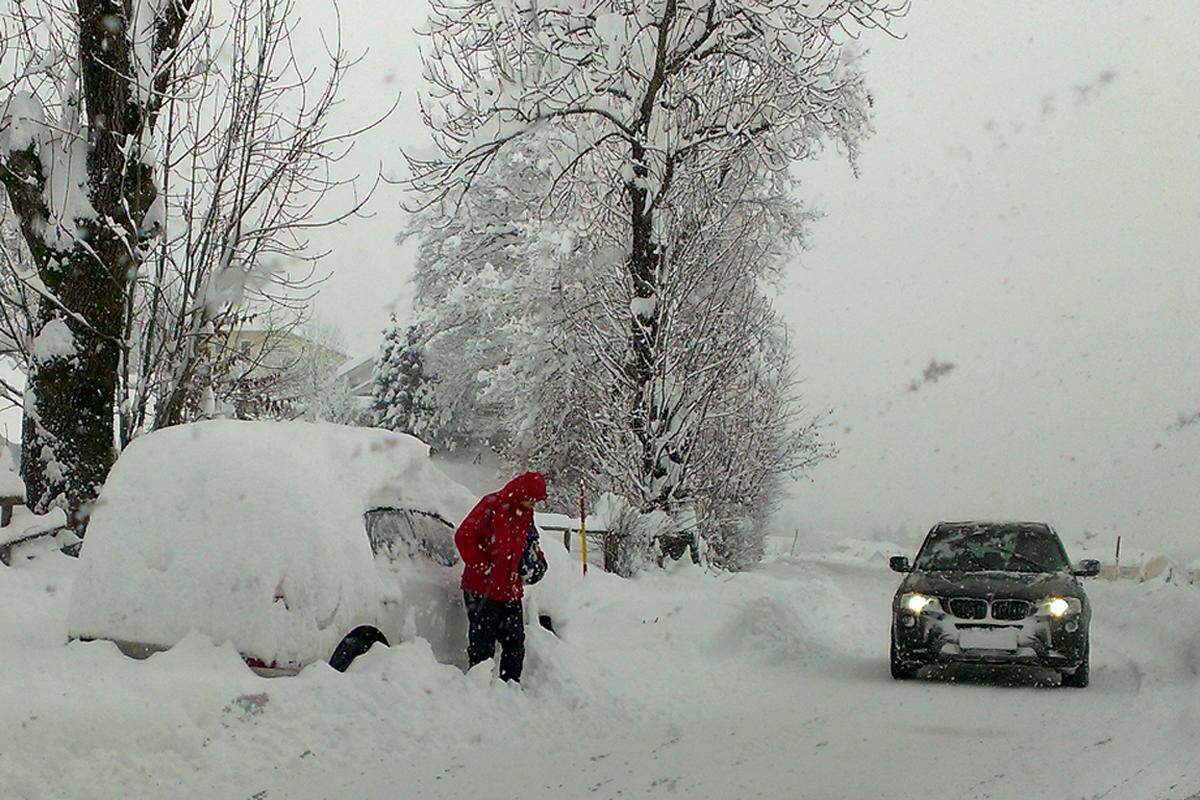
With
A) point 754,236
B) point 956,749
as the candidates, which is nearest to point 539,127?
point 754,236

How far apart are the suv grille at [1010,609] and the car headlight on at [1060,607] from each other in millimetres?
157

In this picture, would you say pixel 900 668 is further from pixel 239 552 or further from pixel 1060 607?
pixel 239 552

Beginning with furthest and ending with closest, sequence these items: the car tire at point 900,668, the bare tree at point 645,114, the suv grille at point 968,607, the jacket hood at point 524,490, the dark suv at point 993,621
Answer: the bare tree at point 645,114 < the car tire at point 900,668 < the suv grille at point 968,607 < the dark suv at point 993,621 < the jacket hood at point 524,490

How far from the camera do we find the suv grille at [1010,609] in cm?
1095

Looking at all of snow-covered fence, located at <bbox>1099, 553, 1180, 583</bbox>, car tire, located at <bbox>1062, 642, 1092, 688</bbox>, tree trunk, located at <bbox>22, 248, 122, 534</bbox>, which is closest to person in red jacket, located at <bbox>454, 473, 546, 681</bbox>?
tree trunk, located at <bbox>22, 248, 122, 534</bbox>

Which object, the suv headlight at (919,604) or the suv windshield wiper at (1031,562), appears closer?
the suv headlight at (919,604)

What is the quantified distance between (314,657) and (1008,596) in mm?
6370

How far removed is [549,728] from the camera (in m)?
8.30

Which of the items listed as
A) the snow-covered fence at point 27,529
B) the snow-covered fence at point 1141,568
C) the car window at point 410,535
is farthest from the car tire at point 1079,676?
the snow-covered fence at point 1141,568

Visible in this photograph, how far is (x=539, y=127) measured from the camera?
66.5 ft

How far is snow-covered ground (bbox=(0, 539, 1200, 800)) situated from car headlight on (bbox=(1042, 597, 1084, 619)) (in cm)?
68

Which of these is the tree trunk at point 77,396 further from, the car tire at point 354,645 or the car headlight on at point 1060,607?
the car headlight on at point 1060,607

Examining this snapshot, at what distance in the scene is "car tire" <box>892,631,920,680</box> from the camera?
11.3 m

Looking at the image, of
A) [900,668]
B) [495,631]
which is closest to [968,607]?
[900,668]
